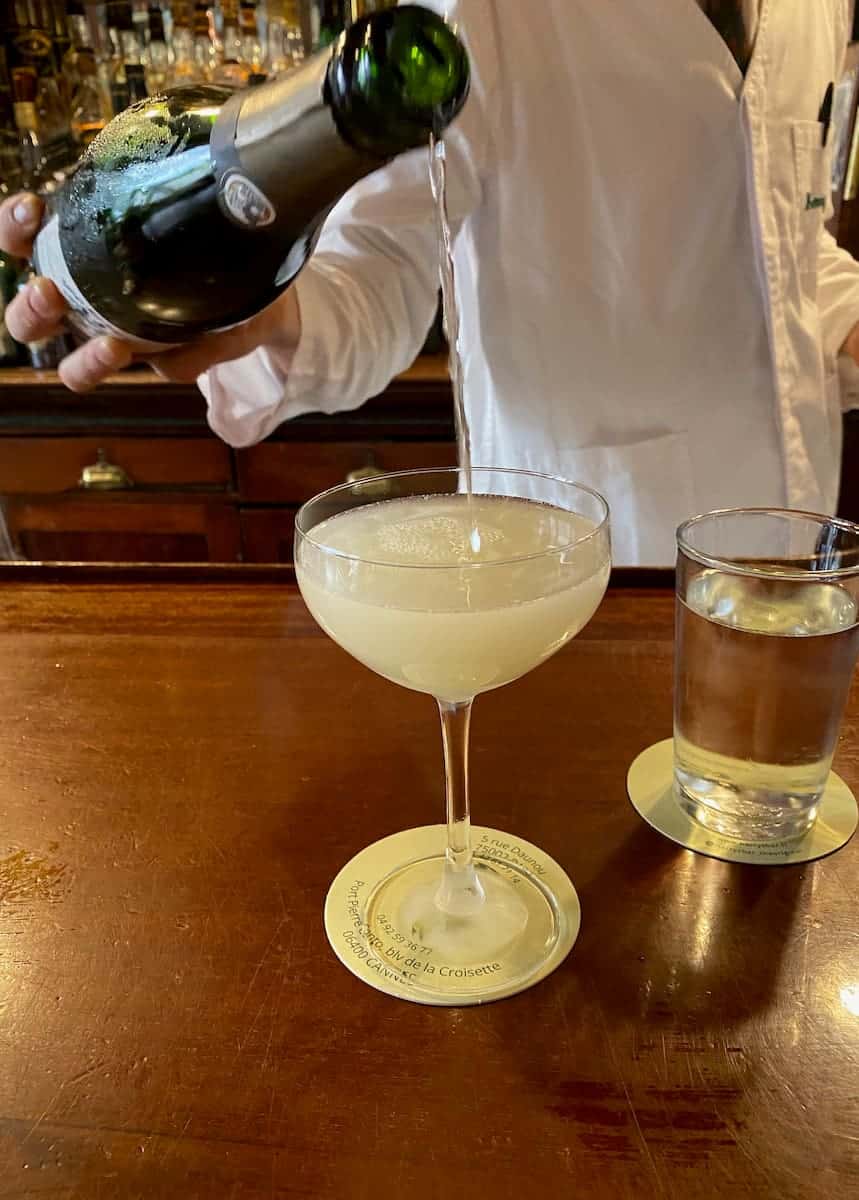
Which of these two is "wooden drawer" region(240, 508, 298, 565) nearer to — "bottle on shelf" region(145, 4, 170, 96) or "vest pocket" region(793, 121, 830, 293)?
"bottle on shelf" region(145, 4, 170, 96)

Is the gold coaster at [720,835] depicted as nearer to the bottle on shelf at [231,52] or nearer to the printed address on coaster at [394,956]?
the printed address on coaster at [394,956]

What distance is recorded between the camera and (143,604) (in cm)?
74

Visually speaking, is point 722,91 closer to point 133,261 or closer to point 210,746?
point 133,261

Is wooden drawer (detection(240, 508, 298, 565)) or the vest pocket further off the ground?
the vest pocket

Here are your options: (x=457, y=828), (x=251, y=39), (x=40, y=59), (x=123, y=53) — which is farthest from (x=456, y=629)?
(x=40, y=59)

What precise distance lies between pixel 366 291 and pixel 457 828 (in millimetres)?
599

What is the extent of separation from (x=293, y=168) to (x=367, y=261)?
0.36m

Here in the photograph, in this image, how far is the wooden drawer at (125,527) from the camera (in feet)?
5.37

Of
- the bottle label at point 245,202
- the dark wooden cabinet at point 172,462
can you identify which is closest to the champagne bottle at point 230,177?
the bottle label at point 245,202

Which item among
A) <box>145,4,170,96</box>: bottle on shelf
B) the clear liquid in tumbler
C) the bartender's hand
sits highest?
<box>145,4,170,96</box>: bottle on shelf

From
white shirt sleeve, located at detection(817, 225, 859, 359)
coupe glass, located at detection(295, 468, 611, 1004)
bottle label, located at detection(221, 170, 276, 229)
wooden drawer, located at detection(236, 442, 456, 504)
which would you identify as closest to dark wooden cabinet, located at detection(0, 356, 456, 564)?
wooden drawer, located at detection(236, 442, 456, 504)

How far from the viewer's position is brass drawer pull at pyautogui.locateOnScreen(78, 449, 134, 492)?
1.61m

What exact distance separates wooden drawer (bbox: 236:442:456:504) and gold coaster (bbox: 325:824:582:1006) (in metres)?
1.12

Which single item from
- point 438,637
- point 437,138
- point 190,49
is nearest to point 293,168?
point 437,138
